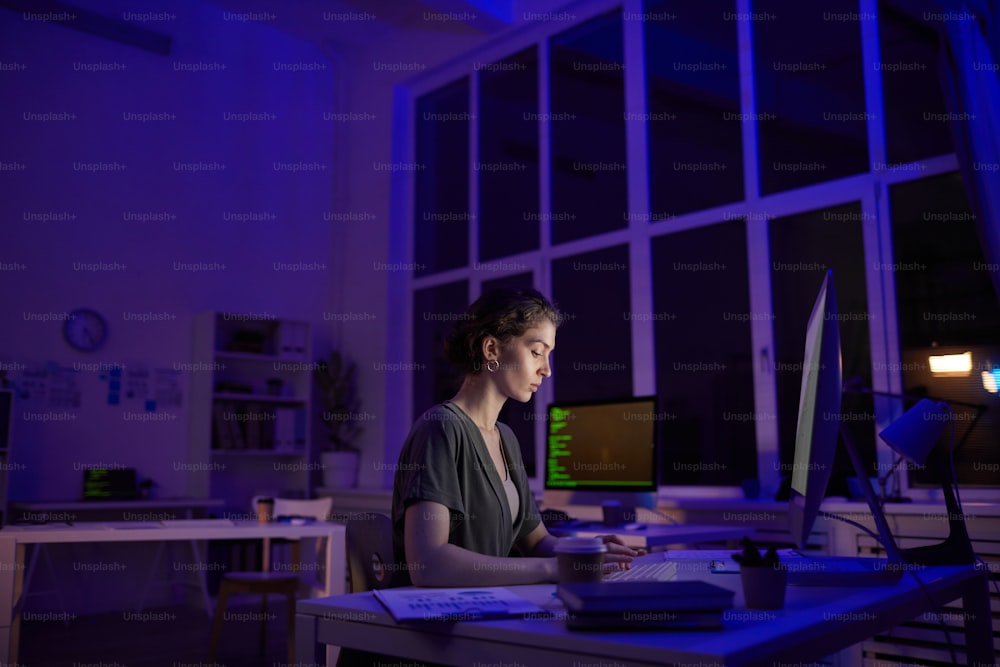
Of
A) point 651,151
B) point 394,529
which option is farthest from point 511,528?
point 651,151

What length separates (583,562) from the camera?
4.68ft

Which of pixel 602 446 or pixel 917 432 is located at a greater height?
pixel 917 432

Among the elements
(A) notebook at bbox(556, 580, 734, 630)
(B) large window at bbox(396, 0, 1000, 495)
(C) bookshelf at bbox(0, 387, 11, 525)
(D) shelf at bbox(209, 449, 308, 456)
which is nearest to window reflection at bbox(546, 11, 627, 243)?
(B) large window at bbox(396, 0, 1000, 495)

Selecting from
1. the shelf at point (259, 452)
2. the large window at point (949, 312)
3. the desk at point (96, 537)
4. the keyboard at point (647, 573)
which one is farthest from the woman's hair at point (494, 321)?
the shelf at point (259, 452)

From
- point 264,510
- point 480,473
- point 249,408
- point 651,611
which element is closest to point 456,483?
point 480,473

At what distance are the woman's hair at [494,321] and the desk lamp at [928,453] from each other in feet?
2.80

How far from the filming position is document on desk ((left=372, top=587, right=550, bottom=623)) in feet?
3.97

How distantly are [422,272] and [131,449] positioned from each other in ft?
8.19

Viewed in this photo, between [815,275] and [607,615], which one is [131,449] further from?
[607,615]

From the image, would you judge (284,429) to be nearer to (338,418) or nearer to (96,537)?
(338,418)

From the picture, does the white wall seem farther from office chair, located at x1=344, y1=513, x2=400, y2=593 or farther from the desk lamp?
the desk lamp

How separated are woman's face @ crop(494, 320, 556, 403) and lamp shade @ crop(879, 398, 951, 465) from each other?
0.82 m

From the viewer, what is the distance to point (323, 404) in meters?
6.69

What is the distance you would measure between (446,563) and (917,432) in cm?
117
